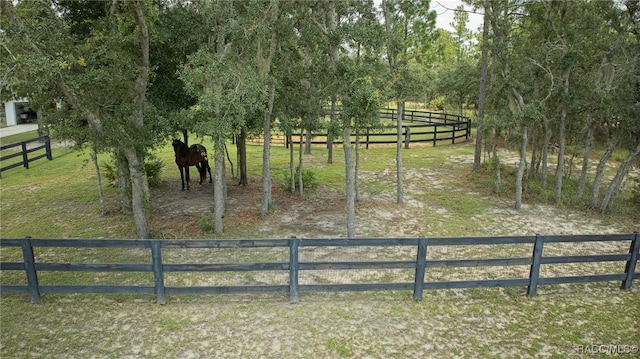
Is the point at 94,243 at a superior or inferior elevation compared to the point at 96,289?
superior

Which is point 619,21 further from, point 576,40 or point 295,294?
point 295,294

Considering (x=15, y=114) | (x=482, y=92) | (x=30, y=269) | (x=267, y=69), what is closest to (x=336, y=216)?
(x=267, y=69)

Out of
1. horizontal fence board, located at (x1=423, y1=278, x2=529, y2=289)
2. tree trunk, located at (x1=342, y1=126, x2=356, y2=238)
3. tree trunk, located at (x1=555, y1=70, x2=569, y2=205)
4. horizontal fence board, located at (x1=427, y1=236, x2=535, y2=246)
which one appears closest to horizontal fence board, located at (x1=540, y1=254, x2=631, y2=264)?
horizontal fence board, located at (x1=427, y1=236, x2=535, y2=246)

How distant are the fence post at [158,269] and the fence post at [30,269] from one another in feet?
5.42

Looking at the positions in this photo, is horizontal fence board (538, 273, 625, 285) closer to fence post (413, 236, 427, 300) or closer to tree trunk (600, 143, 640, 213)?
fence post (413, 236, 427, 300)

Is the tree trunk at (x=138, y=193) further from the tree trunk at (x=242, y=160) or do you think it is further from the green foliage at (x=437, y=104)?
the green foliage at (x=437, y=104)

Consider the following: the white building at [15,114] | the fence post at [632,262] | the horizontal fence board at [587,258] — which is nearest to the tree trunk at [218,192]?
the horizontal fence board at [587,258]

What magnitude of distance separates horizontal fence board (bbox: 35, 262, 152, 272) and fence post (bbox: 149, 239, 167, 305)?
13 cm

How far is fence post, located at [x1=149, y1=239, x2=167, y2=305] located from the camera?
5.53 m

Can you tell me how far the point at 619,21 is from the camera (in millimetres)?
10039

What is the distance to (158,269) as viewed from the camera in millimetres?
5625

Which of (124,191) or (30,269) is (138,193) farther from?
(30,269)

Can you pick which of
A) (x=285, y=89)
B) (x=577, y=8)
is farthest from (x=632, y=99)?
(x=285, y=89)

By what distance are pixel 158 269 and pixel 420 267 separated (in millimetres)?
3779
